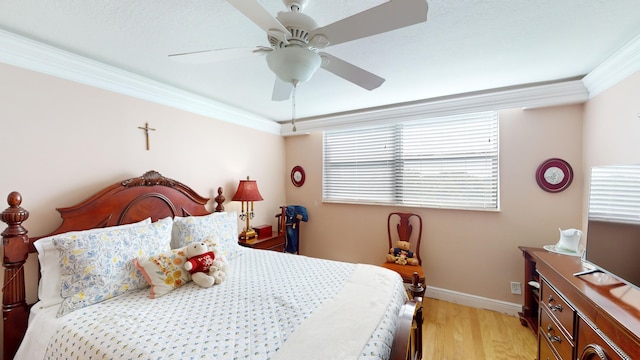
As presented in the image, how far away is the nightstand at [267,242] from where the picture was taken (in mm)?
2965

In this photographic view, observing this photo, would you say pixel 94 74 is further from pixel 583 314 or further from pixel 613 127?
pixel 613 127

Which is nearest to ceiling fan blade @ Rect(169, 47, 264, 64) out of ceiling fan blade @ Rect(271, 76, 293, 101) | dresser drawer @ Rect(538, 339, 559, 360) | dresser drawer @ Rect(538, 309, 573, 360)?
ceiling fan blade @ Rect(271, 76, 293, 101)

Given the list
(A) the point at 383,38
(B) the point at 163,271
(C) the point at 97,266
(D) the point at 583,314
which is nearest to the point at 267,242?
(B) the point at 163,271

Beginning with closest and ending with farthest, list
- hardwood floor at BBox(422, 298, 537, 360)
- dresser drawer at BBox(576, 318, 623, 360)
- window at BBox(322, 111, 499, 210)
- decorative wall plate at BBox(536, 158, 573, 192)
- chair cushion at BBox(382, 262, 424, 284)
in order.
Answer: dresser drawer at BBox(576, 318, 623, 360)
hardwood floor at BBox(422, 298, 537, 360)
decorative wall plate at BBox(536, 158, 573, 192)
chair cushion at BBox(382, 262, 424, 284)
window at BBox(322, 111, 499, 210)

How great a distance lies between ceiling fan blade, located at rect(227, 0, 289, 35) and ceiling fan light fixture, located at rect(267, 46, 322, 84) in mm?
97

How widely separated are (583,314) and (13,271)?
3174 mm

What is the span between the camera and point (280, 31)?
3.47 feet

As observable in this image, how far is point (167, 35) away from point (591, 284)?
9.18 feet

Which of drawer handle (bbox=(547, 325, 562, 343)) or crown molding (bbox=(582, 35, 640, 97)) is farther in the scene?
crown molding (bbox=(582, 35, 640, 97))

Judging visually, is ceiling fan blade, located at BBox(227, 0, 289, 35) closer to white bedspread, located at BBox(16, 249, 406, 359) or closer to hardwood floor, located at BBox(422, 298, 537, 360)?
white bedspread, located at BBox(16, 249, 406, 359)

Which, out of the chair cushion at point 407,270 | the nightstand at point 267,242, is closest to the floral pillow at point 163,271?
the nightstand at point 267,242

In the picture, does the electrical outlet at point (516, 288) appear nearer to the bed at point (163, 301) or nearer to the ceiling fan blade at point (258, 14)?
the bed at point (163, 301)

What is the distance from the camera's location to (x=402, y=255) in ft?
9.41

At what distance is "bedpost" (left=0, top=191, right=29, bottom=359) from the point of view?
150 cm
